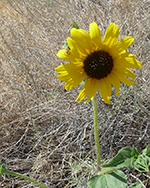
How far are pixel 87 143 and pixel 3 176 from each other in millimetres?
589

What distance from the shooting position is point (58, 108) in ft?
5.43

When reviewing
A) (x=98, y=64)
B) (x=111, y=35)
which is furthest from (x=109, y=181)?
(x=111, y=35)

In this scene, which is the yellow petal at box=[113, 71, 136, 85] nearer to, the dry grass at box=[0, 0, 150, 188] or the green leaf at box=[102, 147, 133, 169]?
the green leaf at box=[102, 147, 133, 169]

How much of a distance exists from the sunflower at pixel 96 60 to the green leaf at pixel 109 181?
326mm

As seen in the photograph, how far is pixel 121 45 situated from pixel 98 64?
0.11m

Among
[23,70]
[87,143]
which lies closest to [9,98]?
[23,70]

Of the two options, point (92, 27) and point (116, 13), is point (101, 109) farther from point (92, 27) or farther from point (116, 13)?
point (116, 13)

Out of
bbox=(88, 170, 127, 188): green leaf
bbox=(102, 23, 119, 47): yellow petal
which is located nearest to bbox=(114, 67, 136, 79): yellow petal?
bbox=(102, 23, 119, 47): yellow petal

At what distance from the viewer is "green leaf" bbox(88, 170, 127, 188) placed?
913mm

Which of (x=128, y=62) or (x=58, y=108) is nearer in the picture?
(x=128, y=62)

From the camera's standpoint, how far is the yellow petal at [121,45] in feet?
2.77

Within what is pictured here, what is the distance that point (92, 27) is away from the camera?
0.83 metres

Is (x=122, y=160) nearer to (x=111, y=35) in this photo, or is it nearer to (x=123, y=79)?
(x=123, y=79)

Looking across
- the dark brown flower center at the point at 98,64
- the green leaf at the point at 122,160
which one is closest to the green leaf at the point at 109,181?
the green leaf at the point at 122,160
